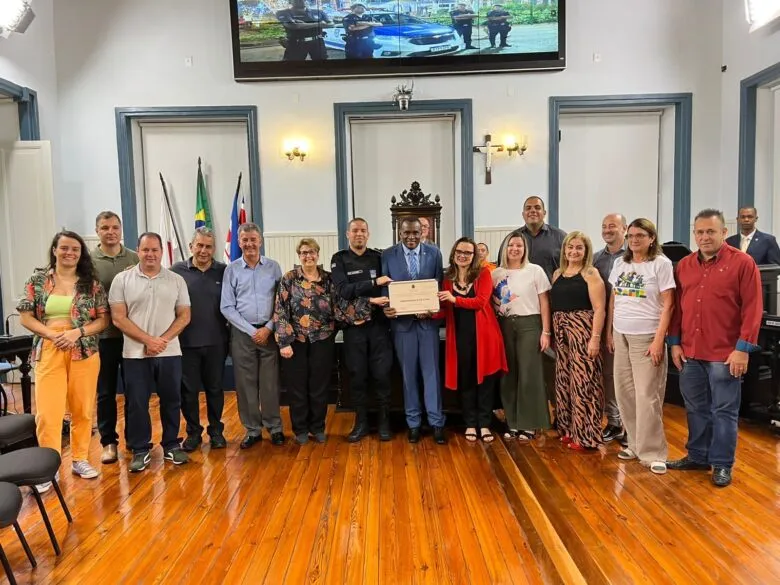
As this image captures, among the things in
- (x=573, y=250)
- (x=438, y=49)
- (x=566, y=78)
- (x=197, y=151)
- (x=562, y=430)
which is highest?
(x=438, y=49)

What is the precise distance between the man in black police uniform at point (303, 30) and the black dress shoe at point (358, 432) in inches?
185

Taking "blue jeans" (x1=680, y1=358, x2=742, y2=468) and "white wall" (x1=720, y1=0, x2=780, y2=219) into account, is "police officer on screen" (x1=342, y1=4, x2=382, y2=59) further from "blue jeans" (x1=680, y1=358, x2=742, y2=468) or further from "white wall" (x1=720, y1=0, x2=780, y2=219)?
"blue jeans" (x1=680, y1=358, x2=742, y2=468)

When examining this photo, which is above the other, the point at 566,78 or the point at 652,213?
the point at 566,78

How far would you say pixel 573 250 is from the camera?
129 inches

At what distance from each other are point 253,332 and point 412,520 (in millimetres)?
1648

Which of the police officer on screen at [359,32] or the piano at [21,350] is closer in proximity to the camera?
the piano at [21,350]

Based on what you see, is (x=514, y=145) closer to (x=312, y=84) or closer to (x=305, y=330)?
(x=312, y=84)

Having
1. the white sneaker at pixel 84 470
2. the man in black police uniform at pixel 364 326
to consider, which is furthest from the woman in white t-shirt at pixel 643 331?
the white sneaker at pixel 84 470

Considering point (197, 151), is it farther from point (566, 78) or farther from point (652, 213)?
point (652, 213)

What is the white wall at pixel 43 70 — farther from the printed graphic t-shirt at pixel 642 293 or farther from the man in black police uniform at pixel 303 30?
the printed graphic t-shirt at pixel 642 293

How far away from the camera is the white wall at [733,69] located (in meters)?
5.65

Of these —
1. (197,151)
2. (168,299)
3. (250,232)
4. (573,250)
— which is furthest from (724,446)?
(197,151)

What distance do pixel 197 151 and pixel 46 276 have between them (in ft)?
13.5

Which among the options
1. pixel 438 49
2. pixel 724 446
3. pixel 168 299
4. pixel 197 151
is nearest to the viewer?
pixel 724 446
